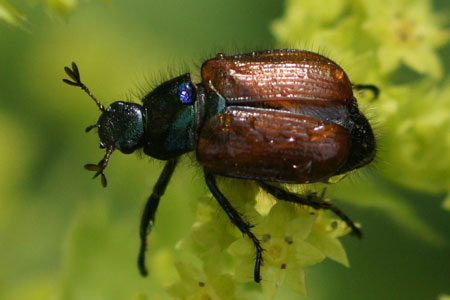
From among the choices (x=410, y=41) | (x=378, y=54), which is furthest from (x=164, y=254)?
(x=410, y=41)

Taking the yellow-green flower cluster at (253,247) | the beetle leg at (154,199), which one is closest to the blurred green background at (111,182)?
the beetle leg at (154,199)

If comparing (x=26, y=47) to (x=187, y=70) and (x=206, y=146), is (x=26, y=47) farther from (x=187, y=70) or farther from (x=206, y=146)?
(x=206, y=146)

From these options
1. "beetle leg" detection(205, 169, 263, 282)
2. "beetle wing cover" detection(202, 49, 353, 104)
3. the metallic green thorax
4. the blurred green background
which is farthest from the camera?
the blurred green background

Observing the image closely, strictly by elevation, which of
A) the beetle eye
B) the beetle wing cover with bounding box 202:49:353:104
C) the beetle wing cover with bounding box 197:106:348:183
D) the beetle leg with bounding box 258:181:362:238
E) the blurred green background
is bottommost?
the blurred green background

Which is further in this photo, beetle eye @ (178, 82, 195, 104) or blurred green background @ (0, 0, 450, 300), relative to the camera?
blurred green background @ (0, 0, 450, 300)

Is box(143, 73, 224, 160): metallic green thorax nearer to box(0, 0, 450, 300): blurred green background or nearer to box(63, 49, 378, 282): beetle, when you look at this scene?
box(63, 49, 378, 282): beetle

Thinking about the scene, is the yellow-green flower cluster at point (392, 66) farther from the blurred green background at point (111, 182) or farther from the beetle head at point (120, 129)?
the beetle head at point (120, 129)

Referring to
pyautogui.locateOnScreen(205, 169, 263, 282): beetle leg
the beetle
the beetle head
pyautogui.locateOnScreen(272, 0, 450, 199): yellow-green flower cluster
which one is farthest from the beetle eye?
pyautogui.locateOnScreen(272, 0, 450, 199): yellow-green flower cluster

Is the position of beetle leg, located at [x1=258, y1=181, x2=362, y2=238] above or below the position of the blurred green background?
above
